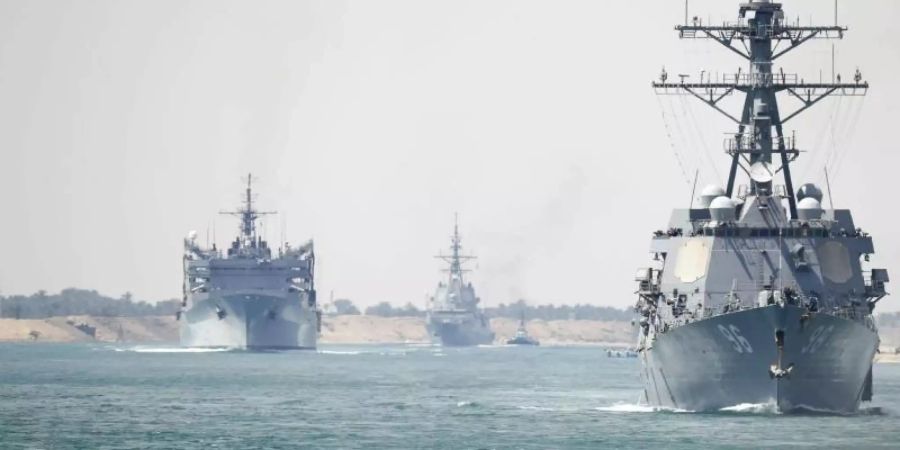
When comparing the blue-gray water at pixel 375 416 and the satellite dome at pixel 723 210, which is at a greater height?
the satellite dome at pixel 723 210

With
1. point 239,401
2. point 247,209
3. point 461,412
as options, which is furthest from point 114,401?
point 247,209

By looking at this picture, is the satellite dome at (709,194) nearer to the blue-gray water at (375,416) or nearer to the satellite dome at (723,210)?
the satellite dome at (723,210)

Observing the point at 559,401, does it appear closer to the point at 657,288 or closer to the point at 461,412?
the point at 461,412

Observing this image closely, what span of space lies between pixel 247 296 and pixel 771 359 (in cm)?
10017

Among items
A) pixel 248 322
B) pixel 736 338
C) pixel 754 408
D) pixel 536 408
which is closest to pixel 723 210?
pixel 736 338

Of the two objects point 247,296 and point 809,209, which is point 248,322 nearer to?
point 247,296

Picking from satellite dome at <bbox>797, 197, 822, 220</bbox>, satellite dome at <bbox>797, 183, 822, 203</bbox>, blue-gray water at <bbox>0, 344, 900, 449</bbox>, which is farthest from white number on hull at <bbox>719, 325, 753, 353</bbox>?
satellite dome at <bbox>797, 183, 822, 203</bbox>

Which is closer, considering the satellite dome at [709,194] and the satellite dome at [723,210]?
the satellite dome at [723,210]

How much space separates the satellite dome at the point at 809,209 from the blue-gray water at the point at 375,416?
6.02 meters

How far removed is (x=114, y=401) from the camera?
66375mm

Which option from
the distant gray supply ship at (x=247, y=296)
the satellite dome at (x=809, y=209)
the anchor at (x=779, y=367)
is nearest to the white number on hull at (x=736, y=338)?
the anchor at (x=779, y=367)

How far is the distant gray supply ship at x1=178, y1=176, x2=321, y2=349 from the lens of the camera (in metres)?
147

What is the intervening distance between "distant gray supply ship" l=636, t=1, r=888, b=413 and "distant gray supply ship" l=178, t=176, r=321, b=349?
92.4 m

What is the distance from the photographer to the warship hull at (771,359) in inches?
1949
